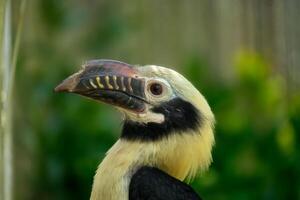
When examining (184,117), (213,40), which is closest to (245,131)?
(213,40)

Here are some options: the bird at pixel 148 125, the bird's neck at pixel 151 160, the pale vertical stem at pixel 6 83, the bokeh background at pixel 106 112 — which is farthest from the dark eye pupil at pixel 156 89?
the bokeh background at pixel 106 112

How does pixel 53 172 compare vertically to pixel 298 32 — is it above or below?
below

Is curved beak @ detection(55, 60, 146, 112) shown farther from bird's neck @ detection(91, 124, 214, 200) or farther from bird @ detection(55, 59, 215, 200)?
bird's neck @ detection(91, 124, 214, 200)

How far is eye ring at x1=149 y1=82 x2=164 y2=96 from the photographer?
14.5 feet

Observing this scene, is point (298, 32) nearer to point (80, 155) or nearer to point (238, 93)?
point (238, 93)

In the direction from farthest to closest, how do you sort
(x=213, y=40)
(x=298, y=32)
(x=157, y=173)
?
(x=213, y=40) → (x=298, y=32) → (x=157, y=173)

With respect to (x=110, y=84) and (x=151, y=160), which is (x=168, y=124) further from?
(x=110, y=84)

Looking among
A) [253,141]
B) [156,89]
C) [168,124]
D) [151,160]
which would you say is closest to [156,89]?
[156,89]

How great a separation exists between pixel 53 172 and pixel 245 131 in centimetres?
145

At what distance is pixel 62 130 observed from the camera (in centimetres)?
806

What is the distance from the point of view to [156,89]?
14.6 feet

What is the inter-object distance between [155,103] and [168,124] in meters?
0.11

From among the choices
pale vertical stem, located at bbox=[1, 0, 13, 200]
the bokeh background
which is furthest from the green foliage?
pale vertical stem, located at bbox=[1, 0, 13, 200]

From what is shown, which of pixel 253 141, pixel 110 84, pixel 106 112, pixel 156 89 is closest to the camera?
pixel 110 84
